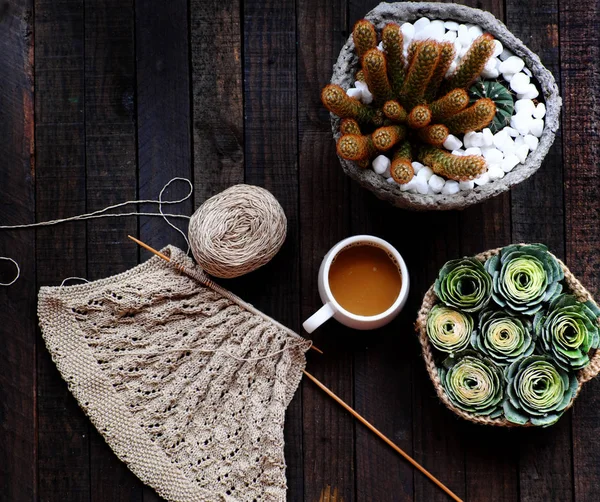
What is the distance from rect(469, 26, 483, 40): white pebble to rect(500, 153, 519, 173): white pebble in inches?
7.0

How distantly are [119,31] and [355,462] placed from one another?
0.84 m

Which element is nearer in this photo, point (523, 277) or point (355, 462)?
point (523, 277)

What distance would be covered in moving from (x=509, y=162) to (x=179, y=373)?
2.04ft

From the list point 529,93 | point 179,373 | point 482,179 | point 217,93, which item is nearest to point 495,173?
point 482,179

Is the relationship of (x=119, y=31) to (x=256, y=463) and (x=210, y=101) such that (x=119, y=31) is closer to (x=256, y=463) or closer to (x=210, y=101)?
(x=210, y=101)

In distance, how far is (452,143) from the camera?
960 millimetres

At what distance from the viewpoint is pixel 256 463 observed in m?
1.12

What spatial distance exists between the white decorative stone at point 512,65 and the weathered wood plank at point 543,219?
191mm

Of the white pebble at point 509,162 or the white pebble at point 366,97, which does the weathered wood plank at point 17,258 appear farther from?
the white pebble at point 509,162

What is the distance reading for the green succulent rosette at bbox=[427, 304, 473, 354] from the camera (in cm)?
103

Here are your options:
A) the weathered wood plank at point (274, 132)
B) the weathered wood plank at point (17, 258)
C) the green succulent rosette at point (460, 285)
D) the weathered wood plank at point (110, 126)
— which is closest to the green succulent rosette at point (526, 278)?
the green succulent rosette at point (460, 285)

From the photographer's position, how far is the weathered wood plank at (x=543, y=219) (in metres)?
1.14

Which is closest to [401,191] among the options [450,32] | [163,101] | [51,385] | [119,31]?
[450,32]

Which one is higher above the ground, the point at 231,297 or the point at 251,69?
the point at 251,69
